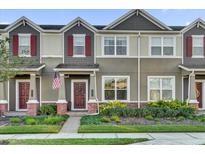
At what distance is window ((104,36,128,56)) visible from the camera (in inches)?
809

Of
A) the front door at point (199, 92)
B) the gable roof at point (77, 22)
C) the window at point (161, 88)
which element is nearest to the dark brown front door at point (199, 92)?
the front door at point (199, 92)

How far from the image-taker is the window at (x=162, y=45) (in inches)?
A: 814

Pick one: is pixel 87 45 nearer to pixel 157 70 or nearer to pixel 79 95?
pixel 79 95

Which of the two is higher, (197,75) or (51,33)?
(51,33)

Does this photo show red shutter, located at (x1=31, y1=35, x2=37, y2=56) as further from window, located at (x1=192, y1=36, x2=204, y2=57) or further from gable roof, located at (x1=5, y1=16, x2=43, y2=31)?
window, located at (x1=192, y1=36, x2=204, y2=57)

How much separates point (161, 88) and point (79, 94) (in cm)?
515

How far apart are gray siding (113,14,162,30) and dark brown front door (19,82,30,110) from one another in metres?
6.60

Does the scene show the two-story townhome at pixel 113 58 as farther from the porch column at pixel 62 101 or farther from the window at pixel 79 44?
the porch column at pixel 62 101
